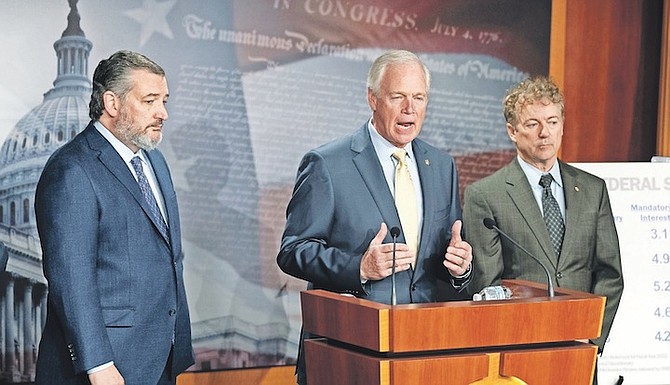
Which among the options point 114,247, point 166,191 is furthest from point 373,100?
point 114,247

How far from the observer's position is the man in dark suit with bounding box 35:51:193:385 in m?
3.18

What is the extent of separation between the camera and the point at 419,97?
3.57 m

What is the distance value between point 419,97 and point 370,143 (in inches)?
9.2

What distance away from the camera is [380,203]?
3492 millimetres

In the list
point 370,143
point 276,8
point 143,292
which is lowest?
point 143,292

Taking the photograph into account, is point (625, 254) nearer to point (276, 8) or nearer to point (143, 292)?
point (276, 8)

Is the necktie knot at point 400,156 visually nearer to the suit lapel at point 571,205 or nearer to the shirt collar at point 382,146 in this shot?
the shirt collar at point 382,146

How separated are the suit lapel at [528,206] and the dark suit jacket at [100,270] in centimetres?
136

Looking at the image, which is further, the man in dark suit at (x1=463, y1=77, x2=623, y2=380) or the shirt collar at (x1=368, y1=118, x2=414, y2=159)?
the man in dark suit at (x1=463, y1=77, x2=623, y2=380)

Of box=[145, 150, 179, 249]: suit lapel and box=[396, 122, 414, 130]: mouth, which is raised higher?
box=[396, 122, 414, 130]: mouth

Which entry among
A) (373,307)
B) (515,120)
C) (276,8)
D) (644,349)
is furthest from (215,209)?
(373,307)

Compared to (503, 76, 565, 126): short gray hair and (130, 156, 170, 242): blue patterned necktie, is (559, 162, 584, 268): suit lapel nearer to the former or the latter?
(503, 76, 565, 126): short gray hair

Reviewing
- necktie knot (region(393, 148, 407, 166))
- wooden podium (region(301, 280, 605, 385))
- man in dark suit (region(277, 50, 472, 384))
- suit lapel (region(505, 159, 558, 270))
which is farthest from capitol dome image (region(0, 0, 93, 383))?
wooden podium (region(301, 280, 605, 385))

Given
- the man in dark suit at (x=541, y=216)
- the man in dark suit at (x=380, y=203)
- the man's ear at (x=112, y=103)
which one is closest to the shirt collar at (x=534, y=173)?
the man in dark suit at (x=541, y=216)
